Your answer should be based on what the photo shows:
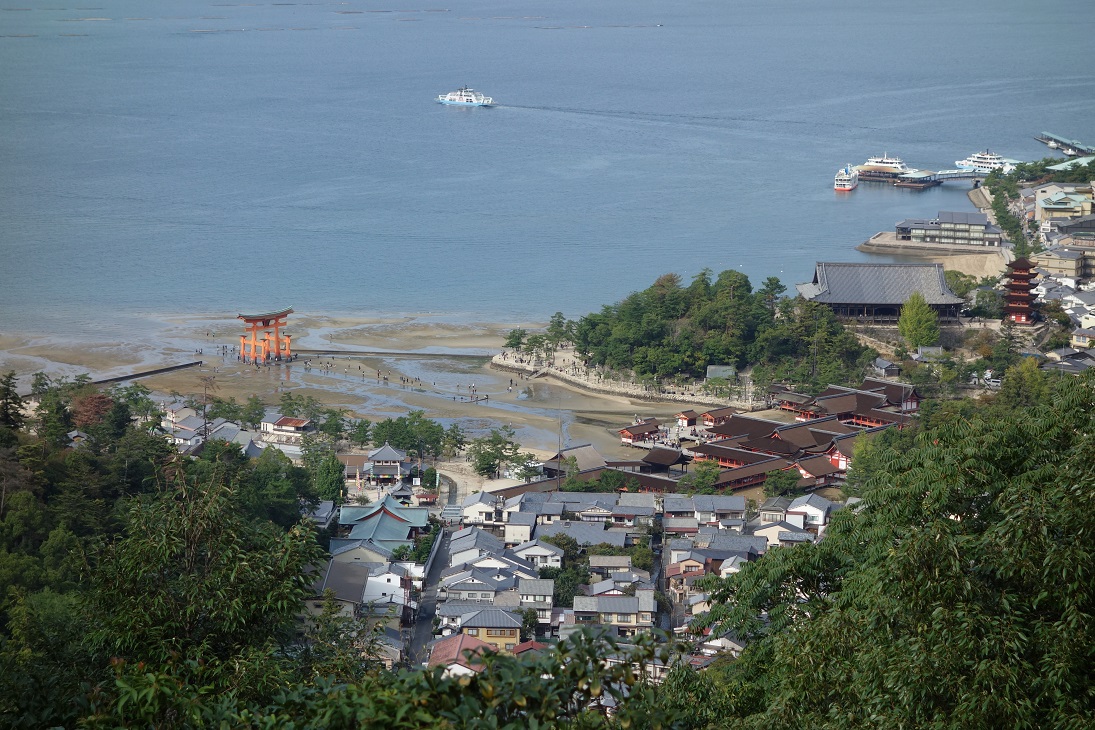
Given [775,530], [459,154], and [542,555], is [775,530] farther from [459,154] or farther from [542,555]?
[459,154]

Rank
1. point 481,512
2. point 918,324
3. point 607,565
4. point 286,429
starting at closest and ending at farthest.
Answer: point 607,565
point 481,512
point 286,429
point 918,324

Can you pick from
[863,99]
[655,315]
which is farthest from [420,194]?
[863,99]

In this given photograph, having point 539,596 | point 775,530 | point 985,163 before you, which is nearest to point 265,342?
point 775,530

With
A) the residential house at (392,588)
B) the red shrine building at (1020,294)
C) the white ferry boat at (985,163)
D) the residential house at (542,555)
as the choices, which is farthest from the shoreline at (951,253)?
the residential house at (392,588)

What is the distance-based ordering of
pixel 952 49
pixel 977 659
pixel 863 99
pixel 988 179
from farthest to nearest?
pixel 952 49 → pixel 863 99 → pixel 988 179 → pixel 977 659

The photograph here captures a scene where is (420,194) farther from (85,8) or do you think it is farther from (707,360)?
(85,8)

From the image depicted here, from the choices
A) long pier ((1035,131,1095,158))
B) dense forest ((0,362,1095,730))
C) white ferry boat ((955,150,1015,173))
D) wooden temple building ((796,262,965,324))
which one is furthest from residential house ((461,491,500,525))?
long pier ((1035,131,1095,158))

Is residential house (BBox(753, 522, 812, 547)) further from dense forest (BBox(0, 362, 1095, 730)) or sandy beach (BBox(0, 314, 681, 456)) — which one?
dense forest (BBox(0, 362, 1095, 730))
